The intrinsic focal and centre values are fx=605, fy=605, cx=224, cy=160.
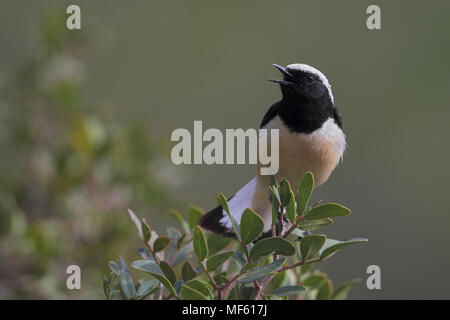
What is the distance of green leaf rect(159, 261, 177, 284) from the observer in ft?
4.56

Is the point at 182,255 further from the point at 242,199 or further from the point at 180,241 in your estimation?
the point at 242,199

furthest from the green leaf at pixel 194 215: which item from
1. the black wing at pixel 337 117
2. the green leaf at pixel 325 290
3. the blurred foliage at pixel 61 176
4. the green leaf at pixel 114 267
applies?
the blurred foliage at pixel 61 176

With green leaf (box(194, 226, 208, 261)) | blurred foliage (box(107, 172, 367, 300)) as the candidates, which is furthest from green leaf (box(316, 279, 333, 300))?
green leaf (box(194, 226, 208, 261))

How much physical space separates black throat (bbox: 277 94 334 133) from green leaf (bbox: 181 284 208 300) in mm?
682

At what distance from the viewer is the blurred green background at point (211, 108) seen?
256 cm

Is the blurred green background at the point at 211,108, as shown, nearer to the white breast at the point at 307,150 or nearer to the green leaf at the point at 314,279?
the white breast at the point at 307,150

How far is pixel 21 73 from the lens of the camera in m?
2.72

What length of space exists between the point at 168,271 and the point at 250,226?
23 cm

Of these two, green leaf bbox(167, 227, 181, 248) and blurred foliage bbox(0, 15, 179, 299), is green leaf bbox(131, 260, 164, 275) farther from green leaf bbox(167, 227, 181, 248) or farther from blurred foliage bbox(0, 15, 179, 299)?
blurred foliage bbox(0, 15, 179, 299)

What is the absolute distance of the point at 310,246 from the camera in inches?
52.2

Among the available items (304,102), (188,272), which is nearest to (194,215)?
(188,272)
